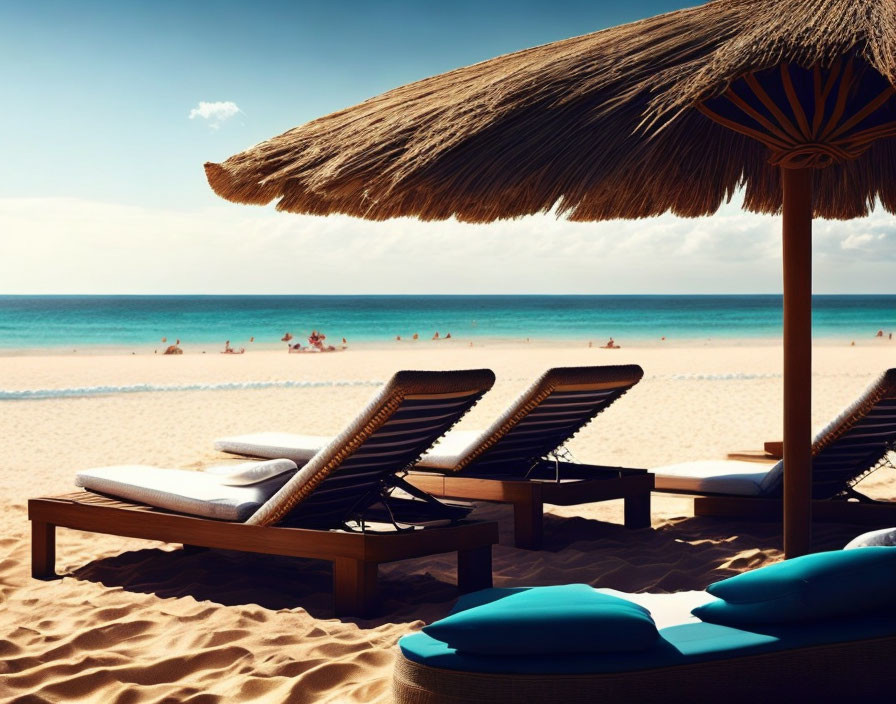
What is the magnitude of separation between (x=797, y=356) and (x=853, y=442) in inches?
46.6

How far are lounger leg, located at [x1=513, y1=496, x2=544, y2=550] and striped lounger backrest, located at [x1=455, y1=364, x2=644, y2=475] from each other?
0.34 meters

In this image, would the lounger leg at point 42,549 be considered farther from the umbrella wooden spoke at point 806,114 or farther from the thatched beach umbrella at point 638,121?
the umbrella wooden spoke at point 806,114

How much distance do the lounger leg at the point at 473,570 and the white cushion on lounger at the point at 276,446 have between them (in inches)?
73.9

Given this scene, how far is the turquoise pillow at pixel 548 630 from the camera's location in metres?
1.97

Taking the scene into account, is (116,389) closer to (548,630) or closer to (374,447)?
(374,447)

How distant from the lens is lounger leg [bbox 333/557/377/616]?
3459 millimetres

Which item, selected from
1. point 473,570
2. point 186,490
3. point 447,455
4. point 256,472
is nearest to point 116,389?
point 447,455

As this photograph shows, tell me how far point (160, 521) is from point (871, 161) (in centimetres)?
393

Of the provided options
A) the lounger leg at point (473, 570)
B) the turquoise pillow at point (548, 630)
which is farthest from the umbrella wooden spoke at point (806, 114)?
the turquoise pillow at point (548, 630)

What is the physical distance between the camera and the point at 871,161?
5.16m

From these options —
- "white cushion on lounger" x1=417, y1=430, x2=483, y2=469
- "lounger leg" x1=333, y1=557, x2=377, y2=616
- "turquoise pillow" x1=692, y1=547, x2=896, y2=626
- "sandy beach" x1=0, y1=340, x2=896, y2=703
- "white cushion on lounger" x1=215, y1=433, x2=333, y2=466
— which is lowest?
"sandy beach" x1=0, y1=340, x2=896, y2=703

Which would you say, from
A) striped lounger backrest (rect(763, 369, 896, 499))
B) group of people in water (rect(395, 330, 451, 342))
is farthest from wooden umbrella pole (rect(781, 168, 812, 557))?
group of people in water (rect(395, 330, 451, 342))

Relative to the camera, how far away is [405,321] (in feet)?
150

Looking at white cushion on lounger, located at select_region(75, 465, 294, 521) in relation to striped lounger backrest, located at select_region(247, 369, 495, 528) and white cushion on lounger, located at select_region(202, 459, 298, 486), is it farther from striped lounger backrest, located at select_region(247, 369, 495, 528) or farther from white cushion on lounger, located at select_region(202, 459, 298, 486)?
striped lounger backrest, located at select_region(247, 369, 495, 528)
